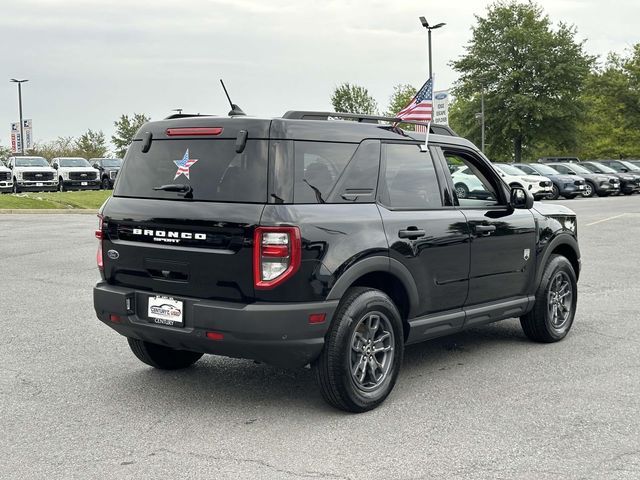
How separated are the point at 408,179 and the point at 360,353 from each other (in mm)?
1318

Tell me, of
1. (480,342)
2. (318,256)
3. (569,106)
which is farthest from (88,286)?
(569,106)

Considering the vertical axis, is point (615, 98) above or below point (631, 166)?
above

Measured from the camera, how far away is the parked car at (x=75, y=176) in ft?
117

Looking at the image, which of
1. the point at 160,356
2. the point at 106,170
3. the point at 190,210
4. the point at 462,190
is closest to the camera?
the point at 190,210

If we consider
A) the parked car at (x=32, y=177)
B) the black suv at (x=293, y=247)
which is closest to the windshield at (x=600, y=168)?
the parked car at (x=32, y=177)

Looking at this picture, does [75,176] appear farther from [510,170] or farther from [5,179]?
[510,170]

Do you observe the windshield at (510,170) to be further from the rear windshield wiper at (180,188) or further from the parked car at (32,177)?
the rear windshield wiper at (180,188)

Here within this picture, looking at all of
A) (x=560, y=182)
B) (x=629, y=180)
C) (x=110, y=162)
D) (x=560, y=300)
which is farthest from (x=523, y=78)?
(x=560, y=300)

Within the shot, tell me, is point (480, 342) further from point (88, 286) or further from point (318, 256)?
point (88, 286)

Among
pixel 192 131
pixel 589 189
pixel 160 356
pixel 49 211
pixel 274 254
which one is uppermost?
pixel 192 131

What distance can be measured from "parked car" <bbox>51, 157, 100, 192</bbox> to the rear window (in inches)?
→ 1257

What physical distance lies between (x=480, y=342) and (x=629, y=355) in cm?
123

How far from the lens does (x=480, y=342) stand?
6.90 meters

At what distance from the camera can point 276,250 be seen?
4.49m
